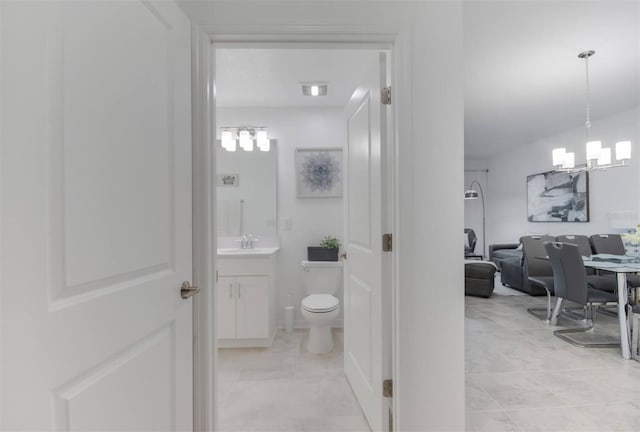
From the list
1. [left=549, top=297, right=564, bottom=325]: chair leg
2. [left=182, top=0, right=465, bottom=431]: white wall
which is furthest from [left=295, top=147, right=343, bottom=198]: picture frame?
[left=549, top=297, right=564, bottom=325]: chair leg

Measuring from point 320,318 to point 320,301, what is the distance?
170 millimetres

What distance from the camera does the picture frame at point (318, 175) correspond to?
3.16m

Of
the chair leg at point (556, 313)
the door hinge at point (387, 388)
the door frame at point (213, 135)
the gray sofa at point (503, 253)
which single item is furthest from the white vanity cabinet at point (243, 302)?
the gray sofa at point (503, 253)

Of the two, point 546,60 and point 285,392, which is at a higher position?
point 546,60

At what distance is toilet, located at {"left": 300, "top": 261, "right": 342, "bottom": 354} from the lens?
7.89ft

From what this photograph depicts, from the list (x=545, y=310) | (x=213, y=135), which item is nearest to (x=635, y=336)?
(x=545, y=310)

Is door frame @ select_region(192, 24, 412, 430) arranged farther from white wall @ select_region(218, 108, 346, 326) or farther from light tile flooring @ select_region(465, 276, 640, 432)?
white wall @ select_region(218, 108, 346, 326)

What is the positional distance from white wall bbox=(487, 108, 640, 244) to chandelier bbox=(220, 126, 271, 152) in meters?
4.69

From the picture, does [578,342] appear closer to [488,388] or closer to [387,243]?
[488,388]

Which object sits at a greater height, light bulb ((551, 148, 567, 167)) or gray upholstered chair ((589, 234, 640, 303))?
light bulb ((551, 148, 567, 167))

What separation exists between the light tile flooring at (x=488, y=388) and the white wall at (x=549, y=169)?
2.24m

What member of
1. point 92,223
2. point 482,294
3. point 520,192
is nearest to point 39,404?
point 92,223

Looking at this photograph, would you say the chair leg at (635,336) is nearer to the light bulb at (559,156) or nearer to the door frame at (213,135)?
the light bulb at (559,156)

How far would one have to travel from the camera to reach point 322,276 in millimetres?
2951
